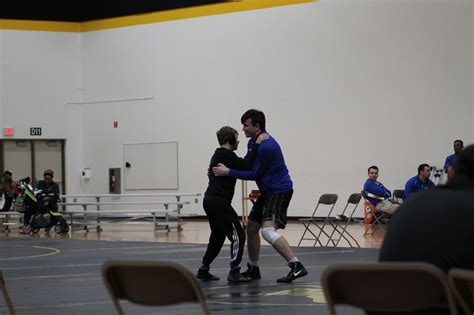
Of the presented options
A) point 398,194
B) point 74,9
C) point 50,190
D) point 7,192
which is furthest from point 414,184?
point 74,9

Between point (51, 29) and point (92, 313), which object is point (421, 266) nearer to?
point (92, 313)

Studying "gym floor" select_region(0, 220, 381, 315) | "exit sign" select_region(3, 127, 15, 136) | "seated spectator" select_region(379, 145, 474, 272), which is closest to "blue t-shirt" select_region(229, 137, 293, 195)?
"gym floor" select_region(0, 220, 381, 315)

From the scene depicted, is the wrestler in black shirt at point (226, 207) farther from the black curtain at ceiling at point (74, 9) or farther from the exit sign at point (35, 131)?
the exit sign at point (35, 131)

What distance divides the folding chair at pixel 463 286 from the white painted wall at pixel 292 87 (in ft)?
59.4

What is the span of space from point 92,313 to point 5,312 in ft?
2.49

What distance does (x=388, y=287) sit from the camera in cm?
394

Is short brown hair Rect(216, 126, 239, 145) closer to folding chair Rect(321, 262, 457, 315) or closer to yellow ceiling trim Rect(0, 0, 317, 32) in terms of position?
folding chair Rect(321, 262, 457, 315)

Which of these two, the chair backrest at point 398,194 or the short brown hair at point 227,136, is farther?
the chair backrest at point 398,194

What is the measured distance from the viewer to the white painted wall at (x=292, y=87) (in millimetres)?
21891

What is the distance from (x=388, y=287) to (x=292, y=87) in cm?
2013

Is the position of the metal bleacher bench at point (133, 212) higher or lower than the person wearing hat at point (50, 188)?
lower

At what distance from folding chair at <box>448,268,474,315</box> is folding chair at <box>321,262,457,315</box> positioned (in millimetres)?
35

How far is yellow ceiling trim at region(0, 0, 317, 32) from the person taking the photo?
24.6 meters

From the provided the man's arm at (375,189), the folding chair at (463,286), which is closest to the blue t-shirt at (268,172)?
the folding chair at (463,286)
